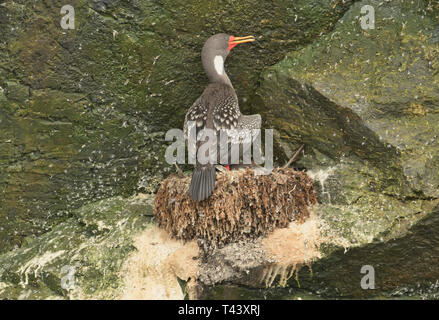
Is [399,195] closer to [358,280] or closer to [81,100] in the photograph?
[358,280]

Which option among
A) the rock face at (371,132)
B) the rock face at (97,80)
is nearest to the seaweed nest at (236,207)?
the rock face at (371,132)

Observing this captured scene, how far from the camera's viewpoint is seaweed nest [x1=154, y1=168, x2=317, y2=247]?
16.8 ft

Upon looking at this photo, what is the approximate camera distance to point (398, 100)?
211 inches

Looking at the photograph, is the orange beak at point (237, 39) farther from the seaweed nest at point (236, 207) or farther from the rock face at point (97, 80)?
the seaweed nest at point (236, 207)

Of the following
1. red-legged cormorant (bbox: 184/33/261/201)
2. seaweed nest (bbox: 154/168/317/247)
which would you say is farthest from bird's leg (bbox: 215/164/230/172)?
red-legged cormorant (bbox: 184/33/261/201)

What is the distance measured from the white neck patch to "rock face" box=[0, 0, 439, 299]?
29 cm

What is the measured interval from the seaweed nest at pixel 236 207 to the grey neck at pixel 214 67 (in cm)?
104

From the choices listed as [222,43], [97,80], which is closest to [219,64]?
[222,43]

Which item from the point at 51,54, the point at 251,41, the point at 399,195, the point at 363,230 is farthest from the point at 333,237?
the point at 51,54

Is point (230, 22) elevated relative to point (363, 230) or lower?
elevated

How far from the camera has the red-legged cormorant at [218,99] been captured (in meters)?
5.50

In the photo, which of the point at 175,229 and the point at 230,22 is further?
the point at 230,22

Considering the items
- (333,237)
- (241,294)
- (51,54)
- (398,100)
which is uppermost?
(51,54)

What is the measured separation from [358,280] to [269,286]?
77 centimetres
